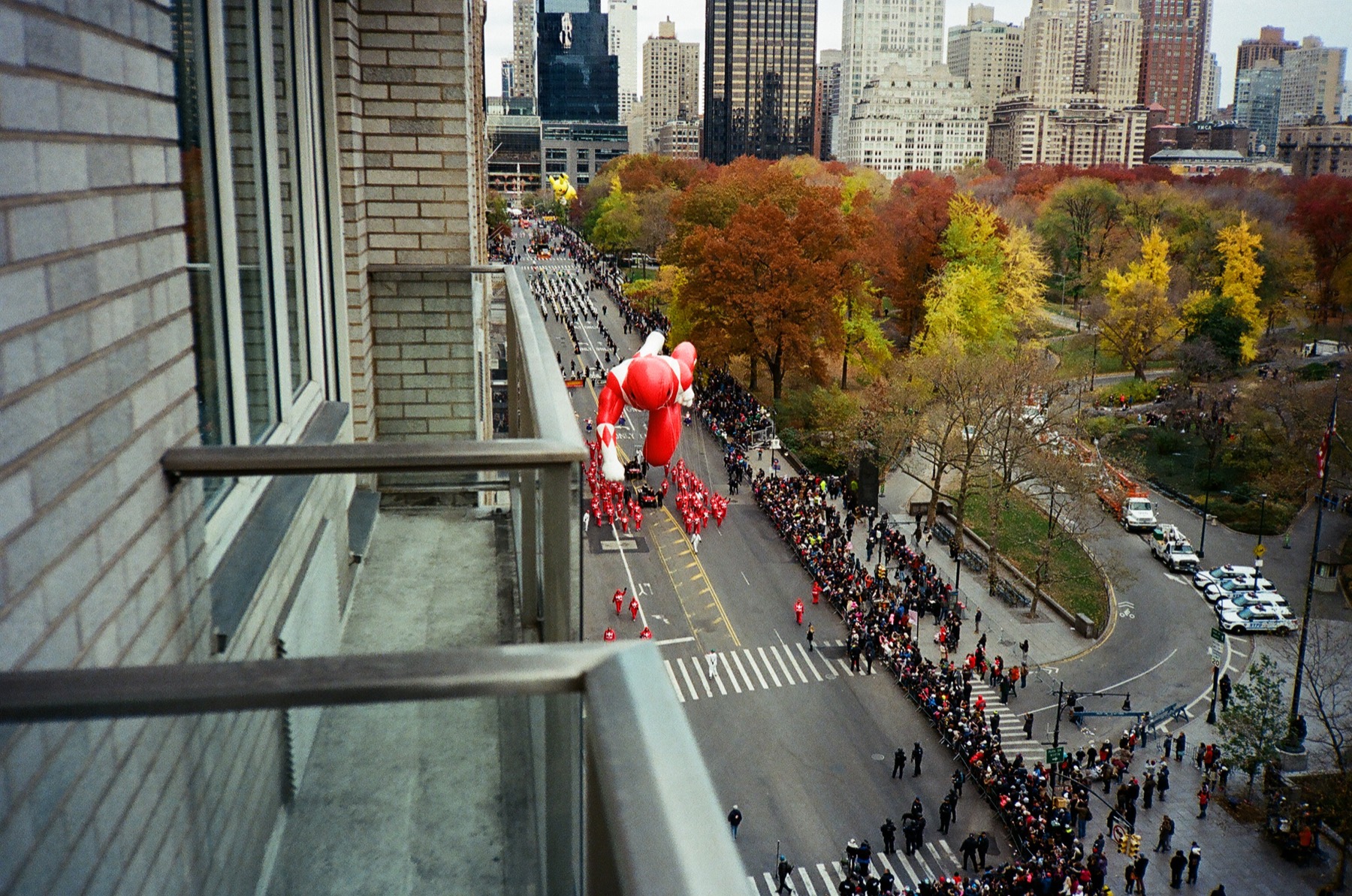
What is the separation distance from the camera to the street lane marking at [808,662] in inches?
974

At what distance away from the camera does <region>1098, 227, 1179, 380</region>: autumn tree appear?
48938 mm

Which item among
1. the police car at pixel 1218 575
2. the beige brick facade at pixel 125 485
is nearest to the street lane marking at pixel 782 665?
the police car at pixel 1218 575

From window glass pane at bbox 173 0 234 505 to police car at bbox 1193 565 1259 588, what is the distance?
1240 inches

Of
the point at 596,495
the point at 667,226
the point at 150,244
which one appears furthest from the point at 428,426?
the point at 667,226

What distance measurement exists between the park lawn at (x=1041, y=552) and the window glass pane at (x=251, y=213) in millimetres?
26450

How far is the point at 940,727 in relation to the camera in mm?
22328

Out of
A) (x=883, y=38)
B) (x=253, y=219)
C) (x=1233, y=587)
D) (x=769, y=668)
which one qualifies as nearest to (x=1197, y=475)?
(x=1233, y=587)

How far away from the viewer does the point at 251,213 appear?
5.24 meters

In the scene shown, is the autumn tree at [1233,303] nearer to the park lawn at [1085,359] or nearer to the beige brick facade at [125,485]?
the park lawn at [1085,359]

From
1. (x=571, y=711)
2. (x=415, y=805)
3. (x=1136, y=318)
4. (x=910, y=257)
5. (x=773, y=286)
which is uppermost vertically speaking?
(x=571, y=711)

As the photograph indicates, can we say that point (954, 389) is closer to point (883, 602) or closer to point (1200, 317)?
point (883, 602)

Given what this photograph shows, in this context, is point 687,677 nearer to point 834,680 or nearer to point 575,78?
point 834,680

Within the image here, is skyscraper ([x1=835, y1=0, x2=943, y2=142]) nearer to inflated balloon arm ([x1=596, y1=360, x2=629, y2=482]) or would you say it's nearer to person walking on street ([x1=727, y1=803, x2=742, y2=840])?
person walking on street ([x1=727, y1=803, x2=742, y2=840])

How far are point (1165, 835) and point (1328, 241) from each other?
56350mm
